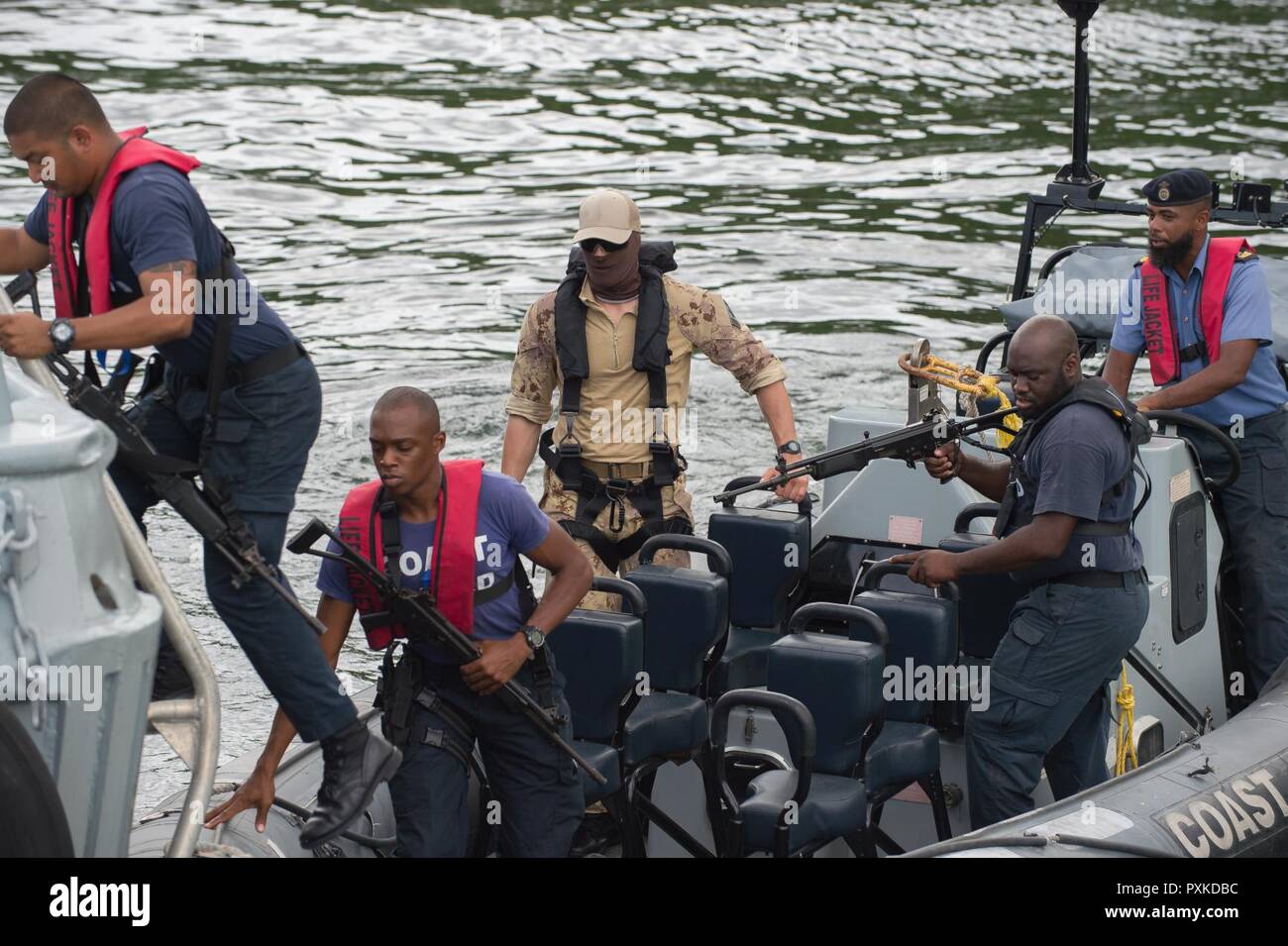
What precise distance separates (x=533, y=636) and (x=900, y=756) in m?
1.36

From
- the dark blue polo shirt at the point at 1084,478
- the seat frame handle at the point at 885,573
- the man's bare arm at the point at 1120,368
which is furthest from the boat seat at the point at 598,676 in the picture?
the man's bare arm at the point at 1120,368

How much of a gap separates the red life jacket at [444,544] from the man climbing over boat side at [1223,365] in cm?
289

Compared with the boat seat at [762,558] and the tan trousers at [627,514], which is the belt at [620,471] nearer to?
the tan trousers at [627,514]

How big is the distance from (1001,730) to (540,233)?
1312 centimetres

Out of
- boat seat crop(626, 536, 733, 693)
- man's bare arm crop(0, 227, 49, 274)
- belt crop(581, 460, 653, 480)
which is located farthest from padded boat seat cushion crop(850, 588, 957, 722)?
man's bare arm crop(0, 227, 49, 274)

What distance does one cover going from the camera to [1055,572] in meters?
5.75

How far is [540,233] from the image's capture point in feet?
60.3

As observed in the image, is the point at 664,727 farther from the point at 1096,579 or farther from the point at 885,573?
the point at 1096,579

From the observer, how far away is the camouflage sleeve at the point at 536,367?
273 inches

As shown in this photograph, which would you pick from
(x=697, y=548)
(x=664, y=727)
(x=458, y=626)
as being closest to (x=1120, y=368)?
(x=697, y=548)

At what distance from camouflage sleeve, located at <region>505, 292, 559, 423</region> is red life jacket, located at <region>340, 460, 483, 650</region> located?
192cm

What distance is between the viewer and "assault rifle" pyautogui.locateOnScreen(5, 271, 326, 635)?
14.2ft

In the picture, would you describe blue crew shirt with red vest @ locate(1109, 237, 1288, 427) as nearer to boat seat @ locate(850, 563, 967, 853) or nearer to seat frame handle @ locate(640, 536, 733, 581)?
boat seat @ locate(850, 563, 967, 853)
